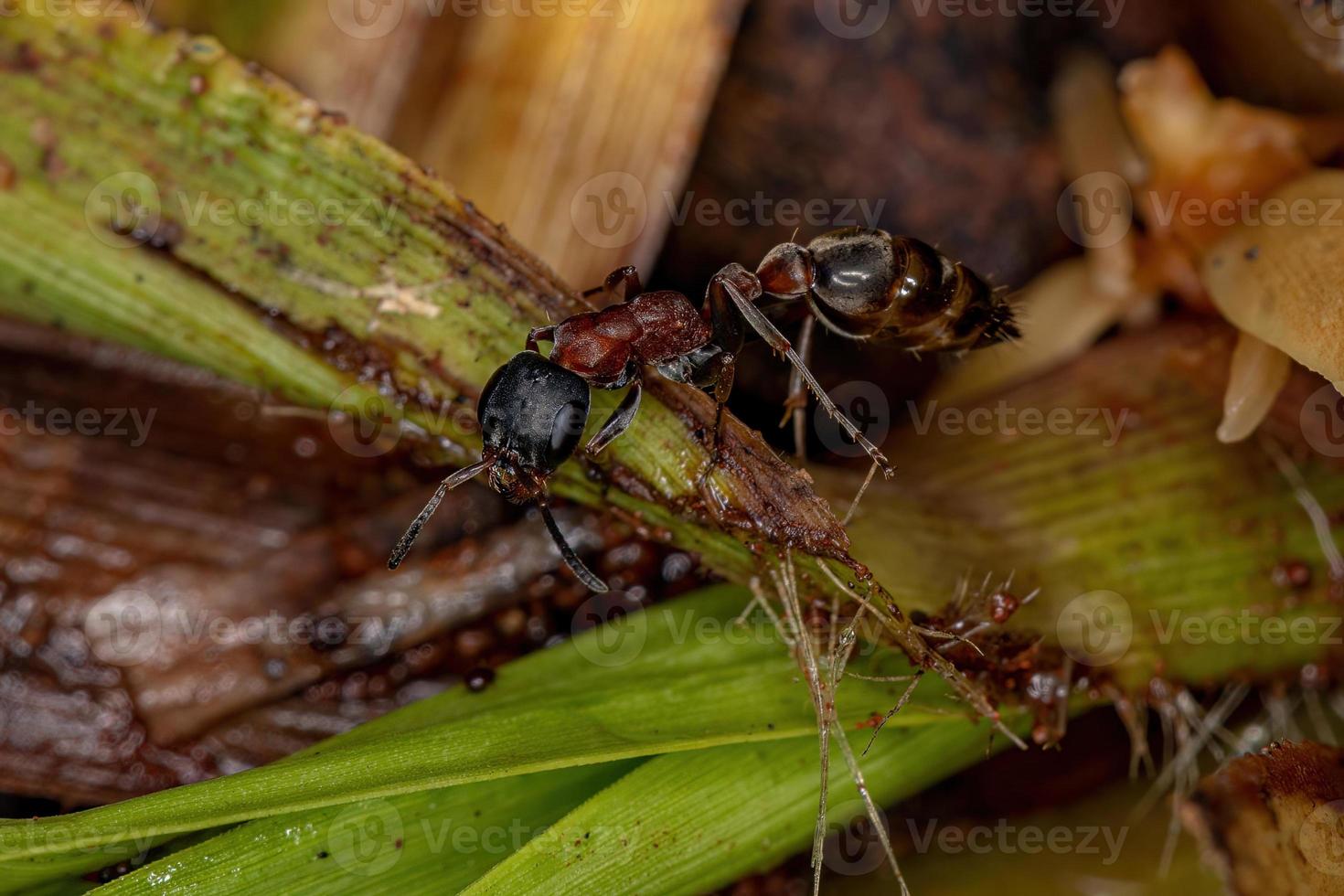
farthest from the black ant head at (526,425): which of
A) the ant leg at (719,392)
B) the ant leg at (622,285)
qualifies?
the ant leg at (622,285)

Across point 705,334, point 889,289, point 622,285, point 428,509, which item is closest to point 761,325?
point 705,334

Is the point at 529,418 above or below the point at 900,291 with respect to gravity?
below

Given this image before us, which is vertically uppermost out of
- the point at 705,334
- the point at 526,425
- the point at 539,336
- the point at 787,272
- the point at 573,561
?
the point at 787,272

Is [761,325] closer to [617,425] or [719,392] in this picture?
[719,392]

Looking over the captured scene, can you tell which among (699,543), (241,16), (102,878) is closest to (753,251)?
(699,543)

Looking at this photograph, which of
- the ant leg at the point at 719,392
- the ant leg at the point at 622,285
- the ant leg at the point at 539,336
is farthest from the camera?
the ant leg at the point at 622,285

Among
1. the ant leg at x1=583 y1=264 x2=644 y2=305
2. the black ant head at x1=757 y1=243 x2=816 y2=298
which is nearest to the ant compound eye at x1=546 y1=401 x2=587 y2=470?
the ant leg at x1=583 y1=264 x2=644 y2=305

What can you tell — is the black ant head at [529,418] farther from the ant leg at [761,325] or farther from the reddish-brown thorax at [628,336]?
the ant leg at [761,325]
